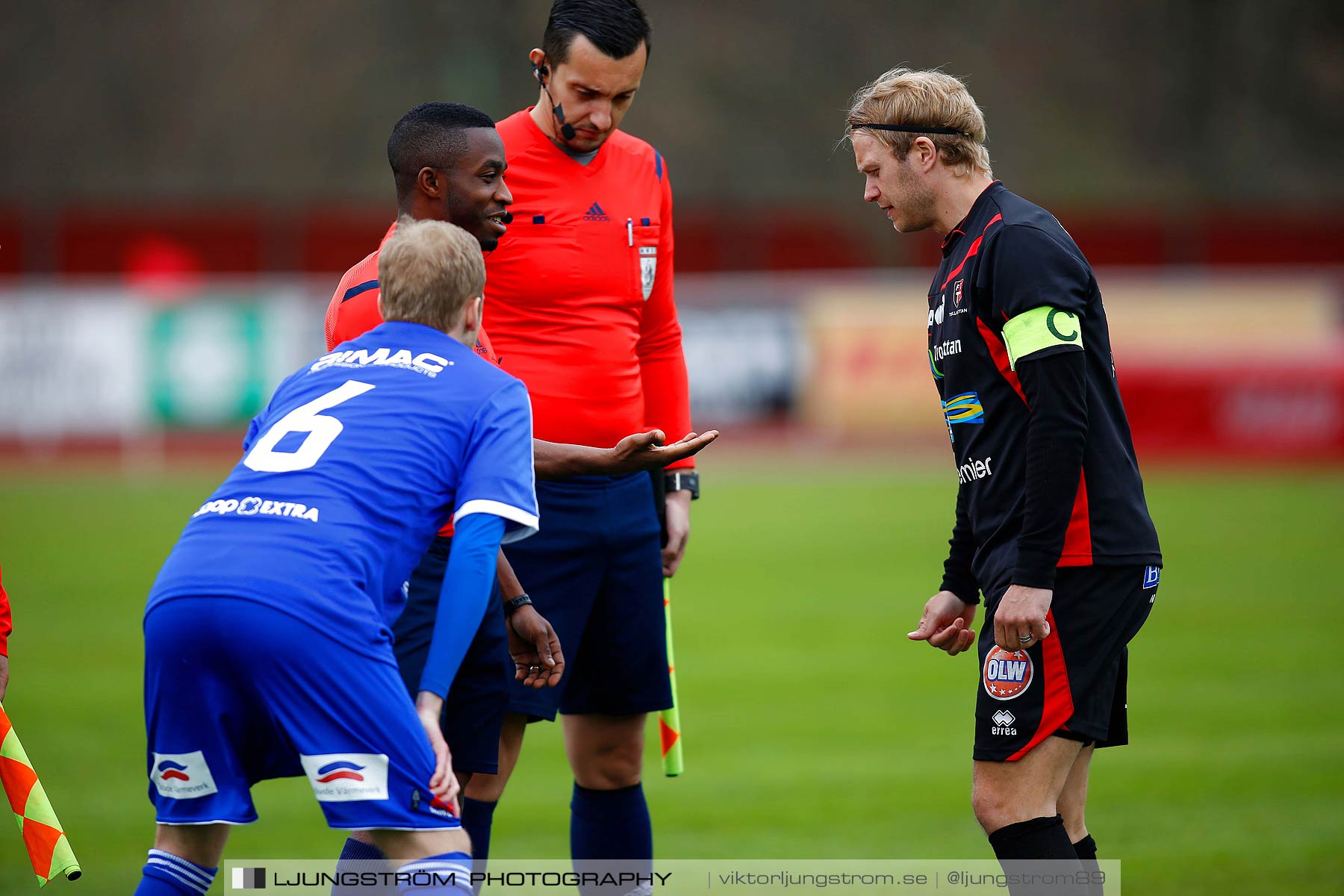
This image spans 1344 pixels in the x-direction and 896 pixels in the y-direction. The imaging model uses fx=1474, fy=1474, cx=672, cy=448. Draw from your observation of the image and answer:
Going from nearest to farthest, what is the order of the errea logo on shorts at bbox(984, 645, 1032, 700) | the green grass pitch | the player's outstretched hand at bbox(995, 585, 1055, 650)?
the player's outstretched hand at bbox(995, 585, 1055, 650)
the errea logo on shorts at bbox(984, 645, 1032, 700)
the green grass pitch

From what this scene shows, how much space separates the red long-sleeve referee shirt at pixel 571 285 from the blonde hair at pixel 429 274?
982 mm

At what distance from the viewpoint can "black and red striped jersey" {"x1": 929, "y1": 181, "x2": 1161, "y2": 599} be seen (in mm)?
3553

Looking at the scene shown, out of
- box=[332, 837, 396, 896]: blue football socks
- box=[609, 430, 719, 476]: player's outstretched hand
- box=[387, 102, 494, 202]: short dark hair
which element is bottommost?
box=[332, 837, 396, 896]: blue football socks

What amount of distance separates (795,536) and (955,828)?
357 inches

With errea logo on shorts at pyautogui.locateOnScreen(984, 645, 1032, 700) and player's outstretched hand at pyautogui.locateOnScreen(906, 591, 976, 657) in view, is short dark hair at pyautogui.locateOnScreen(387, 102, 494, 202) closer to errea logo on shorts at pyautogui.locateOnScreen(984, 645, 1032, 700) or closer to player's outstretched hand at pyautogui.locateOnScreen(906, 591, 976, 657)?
player's outstretched hand at pyautogui.locateOnScreen(906, 591, 976, 657)

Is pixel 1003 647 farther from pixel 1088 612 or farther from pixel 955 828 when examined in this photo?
pixel 955 828

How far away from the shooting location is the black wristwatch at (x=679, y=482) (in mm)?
4961

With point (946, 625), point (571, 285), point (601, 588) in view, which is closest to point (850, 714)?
point (601, 588)

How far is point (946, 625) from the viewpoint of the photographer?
4156mm

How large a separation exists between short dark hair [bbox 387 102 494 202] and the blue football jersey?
2.22 ft

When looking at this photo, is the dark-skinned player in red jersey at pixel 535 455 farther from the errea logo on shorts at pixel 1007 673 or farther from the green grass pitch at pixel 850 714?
the green grass pitch at pixel 850 714

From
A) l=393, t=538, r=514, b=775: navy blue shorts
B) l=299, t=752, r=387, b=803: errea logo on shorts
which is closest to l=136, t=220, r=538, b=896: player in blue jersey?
l=299, t=752, r=387, b=803: errea logo on shorts

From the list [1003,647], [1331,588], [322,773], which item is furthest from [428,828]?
[1331,588]

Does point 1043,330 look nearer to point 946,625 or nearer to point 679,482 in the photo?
point 946,625
